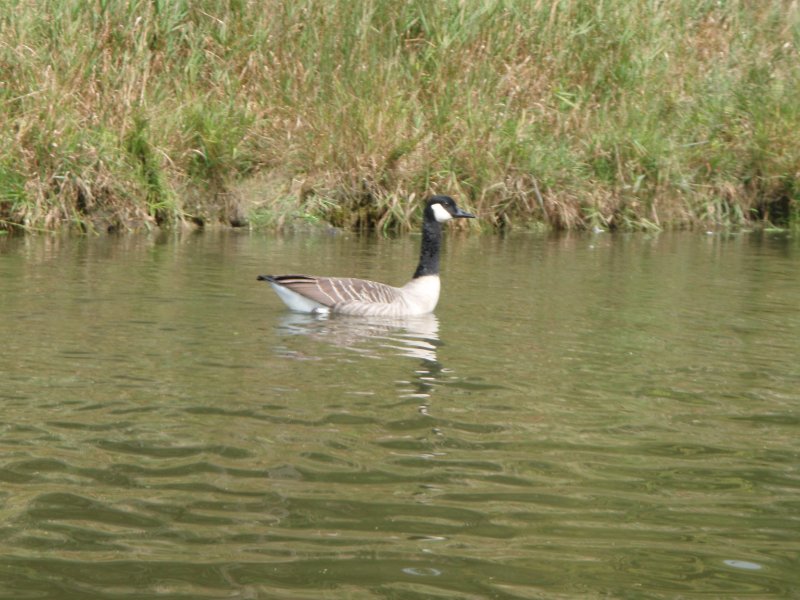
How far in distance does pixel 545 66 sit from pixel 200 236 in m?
5.57

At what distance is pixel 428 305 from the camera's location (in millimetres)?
9758

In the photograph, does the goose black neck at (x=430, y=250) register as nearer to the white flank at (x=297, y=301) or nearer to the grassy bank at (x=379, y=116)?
the white flank at (x=297, y=301)

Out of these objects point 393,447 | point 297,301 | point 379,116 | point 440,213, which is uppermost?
point 379,116

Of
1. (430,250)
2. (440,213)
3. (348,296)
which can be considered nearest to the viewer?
(348,296)

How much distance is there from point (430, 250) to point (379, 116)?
19.2 ft

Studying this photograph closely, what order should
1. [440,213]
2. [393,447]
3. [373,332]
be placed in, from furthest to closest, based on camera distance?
[440,213], [373,332], [393,447]

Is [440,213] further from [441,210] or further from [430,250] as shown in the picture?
[430,250]

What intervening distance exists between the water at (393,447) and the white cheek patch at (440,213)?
2.77 feet

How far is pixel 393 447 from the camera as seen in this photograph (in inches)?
214

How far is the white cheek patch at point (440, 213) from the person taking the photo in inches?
429

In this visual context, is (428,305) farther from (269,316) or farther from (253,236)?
(253,236)

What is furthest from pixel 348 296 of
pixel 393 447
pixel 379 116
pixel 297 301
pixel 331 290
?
pixel 379 116

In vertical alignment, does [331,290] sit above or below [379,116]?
below

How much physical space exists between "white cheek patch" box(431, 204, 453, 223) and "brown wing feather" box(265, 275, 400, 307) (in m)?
1.63
